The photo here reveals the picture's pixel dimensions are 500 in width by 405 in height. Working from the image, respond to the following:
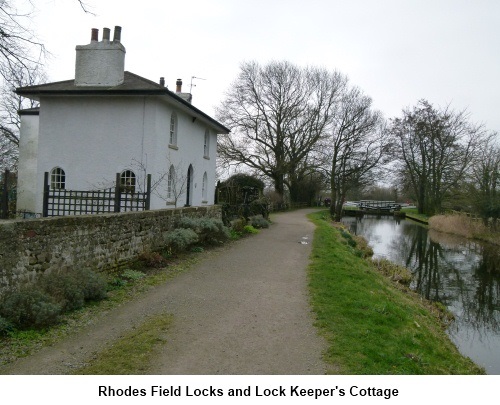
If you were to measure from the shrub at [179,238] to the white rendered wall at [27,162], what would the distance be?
11.6 m

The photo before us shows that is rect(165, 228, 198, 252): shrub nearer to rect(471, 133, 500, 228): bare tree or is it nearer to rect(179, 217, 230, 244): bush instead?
rect(179, 217, 230, 244): bush

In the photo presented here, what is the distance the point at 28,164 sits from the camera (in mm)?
21969

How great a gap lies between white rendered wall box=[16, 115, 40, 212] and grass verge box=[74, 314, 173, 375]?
16759mm

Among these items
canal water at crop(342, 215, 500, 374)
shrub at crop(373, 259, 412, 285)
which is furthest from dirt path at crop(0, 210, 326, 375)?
shrub at crop(373, 259, 412, 285)

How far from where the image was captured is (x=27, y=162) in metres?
22.0

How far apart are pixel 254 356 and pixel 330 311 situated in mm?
2453

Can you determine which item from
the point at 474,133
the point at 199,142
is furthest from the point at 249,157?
the point at 474,133

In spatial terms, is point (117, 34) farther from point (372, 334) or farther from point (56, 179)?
point (372, 334)

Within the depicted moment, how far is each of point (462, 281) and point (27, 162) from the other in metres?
20.8

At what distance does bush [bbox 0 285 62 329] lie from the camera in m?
5.79

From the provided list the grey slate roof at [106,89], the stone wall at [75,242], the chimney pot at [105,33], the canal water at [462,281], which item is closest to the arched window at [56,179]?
the grey slate roof at [106,89]

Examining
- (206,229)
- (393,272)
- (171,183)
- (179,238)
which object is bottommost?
(393,272)

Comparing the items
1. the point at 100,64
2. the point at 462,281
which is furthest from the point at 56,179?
the point at 462,281

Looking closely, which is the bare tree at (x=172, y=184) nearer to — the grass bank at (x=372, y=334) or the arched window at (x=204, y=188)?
the arched window at (x=204, y=188)
